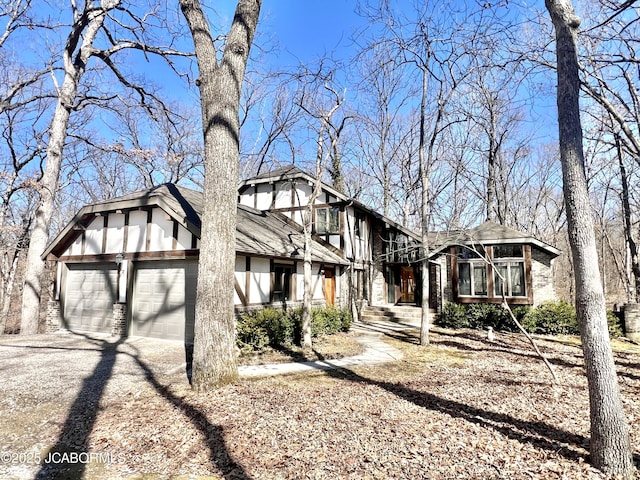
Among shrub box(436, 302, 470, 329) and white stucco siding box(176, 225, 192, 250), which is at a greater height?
white stucco siding box(176, 225, 192, 250)

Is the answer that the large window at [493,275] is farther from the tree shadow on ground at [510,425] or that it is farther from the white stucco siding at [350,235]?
the tree shadow on ground at [510,425]

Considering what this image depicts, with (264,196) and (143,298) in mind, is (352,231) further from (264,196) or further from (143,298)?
(143,298)

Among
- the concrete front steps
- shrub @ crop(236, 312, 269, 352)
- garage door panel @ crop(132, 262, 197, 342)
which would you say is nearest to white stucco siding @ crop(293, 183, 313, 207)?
the concrete front steps

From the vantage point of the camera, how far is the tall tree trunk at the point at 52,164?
11789 millimetres

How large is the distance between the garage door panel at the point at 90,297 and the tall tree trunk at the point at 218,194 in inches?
292

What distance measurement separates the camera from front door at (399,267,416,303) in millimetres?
19719

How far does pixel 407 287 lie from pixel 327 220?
662 centimetres

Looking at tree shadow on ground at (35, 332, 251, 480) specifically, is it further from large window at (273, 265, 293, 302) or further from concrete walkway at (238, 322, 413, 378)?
large window at (273, 265, 293, 302)

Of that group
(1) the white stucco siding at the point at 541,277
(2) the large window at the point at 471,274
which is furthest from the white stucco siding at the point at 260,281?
(1) the white stucco siding at the point at 541,277

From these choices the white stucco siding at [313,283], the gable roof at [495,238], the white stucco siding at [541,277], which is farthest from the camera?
the white stucco siding at [541,277]

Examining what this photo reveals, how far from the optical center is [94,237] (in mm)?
12125

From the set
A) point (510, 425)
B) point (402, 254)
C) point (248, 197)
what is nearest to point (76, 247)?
point (248, 197)

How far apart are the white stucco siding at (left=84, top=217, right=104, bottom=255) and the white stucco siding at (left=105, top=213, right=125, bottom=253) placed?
0.40m

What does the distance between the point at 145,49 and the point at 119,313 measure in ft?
26.5
